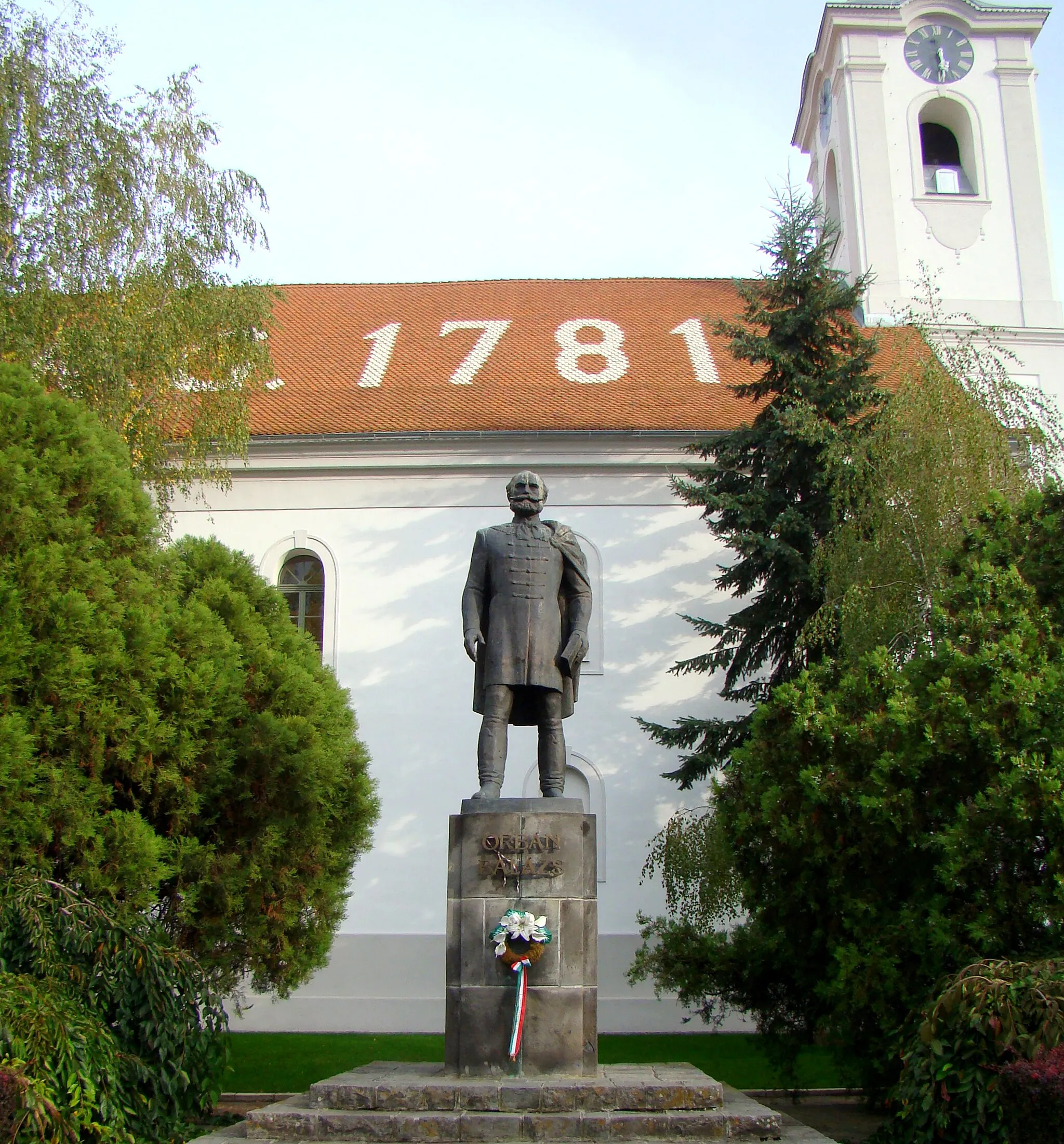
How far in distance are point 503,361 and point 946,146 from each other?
1099cm

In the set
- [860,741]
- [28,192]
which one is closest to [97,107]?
[28,192]

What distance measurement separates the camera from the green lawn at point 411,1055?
11.9m

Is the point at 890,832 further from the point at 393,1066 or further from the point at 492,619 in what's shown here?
the point at 393,1066

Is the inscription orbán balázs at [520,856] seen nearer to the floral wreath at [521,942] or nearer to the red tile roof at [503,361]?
the floral wreath at [521,942]

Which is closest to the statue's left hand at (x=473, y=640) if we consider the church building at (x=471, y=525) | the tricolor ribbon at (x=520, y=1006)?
the tricolor ribbon at (x=520, y=1006)

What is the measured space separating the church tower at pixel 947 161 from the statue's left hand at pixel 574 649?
15.9 m

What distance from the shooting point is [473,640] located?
8.18 meters

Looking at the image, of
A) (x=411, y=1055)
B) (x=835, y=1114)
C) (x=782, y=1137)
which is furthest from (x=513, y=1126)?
(x=411, y=1055)

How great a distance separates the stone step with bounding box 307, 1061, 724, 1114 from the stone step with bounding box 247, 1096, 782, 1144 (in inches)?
1.8

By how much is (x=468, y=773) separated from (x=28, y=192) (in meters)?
9.40

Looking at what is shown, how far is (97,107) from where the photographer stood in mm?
12766

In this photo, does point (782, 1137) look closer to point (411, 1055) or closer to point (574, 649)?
point (574, 649)

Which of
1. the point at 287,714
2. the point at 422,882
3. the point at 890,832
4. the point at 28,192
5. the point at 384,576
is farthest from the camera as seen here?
the point at 384,576

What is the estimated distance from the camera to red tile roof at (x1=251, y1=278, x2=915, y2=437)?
18.4 m
